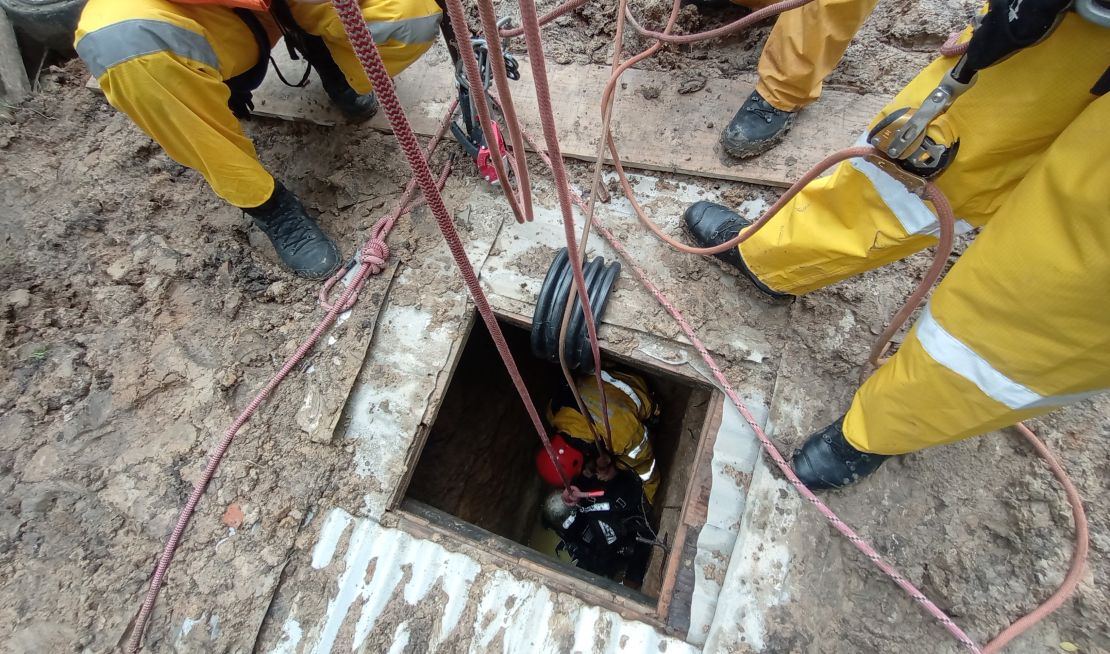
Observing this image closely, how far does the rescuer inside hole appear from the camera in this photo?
2.43 meters

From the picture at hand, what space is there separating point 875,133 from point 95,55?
77.1 inches

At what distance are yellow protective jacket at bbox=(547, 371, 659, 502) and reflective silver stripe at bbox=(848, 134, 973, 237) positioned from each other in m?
1.45

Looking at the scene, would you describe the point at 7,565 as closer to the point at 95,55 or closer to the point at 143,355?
the point at 143,355

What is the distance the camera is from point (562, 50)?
2.28 meters

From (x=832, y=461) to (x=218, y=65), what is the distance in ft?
7.11

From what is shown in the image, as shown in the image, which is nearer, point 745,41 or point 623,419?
point 745,41

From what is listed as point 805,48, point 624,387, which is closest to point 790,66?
point 805,48

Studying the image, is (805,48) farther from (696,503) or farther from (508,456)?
(508,456)

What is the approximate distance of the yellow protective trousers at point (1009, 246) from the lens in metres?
0.77

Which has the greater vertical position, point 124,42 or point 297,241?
point 124,42

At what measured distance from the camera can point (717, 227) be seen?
5.75 feet

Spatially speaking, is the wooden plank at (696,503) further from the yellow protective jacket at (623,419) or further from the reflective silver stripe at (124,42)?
the reflective silver stripe at (124,42)

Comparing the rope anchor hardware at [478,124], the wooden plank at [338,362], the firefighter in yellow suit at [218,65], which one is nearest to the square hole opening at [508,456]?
the wooden plank at [338,362]

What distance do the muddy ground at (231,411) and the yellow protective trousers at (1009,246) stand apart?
1.46ft
